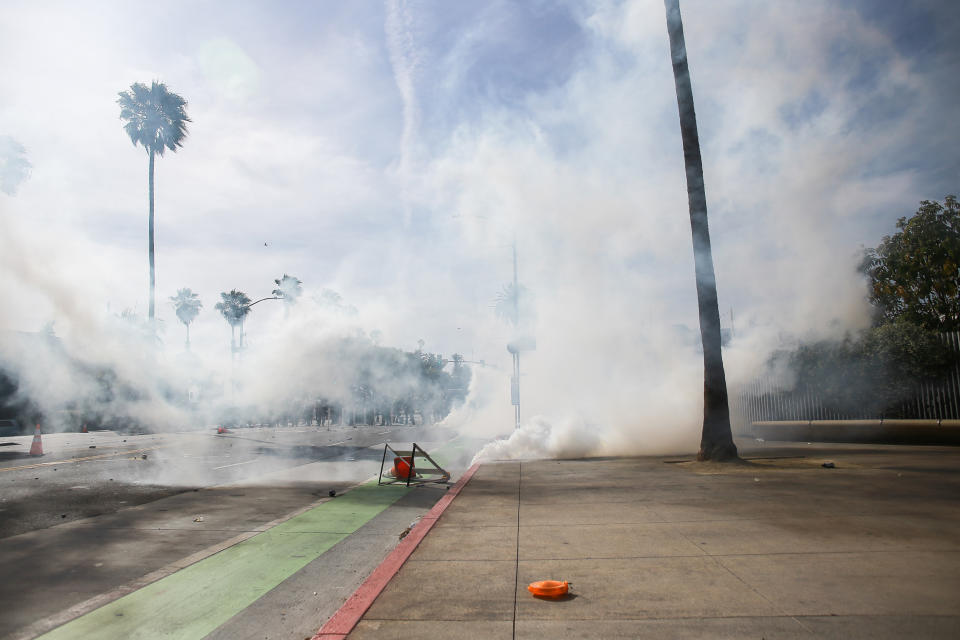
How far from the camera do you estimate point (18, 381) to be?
76.3ft

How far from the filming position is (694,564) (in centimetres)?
502

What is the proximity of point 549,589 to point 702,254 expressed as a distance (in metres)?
10.8

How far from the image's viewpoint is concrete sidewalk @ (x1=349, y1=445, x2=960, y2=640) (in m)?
3.76

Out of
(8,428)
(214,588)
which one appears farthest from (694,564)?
(8,428)

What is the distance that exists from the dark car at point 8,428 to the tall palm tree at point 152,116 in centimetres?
1534

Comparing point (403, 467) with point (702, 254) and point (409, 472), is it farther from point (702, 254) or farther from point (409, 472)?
point (702, 254)

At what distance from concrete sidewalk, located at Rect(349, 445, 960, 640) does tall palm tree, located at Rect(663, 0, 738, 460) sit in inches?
137

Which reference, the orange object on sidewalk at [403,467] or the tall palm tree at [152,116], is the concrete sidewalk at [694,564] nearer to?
the orange object on sidewalk at [403,467]

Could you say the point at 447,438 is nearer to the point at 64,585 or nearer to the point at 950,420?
the point at 950,420

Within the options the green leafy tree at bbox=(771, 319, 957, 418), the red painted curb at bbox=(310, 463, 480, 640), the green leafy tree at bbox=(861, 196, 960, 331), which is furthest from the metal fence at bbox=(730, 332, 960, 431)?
the red painted curb at bbox=(310, 463, 480, 640)

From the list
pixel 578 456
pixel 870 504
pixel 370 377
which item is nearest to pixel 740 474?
pixel 870 504

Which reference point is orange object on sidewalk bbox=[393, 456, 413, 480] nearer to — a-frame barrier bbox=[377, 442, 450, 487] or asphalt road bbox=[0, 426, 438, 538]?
a-frame barrier bbox=[377, 442, 450, 487]

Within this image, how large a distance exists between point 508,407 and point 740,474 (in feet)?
73.5

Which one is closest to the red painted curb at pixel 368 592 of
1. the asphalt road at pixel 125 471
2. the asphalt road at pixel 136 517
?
the asphalt road at pixel 136 517
